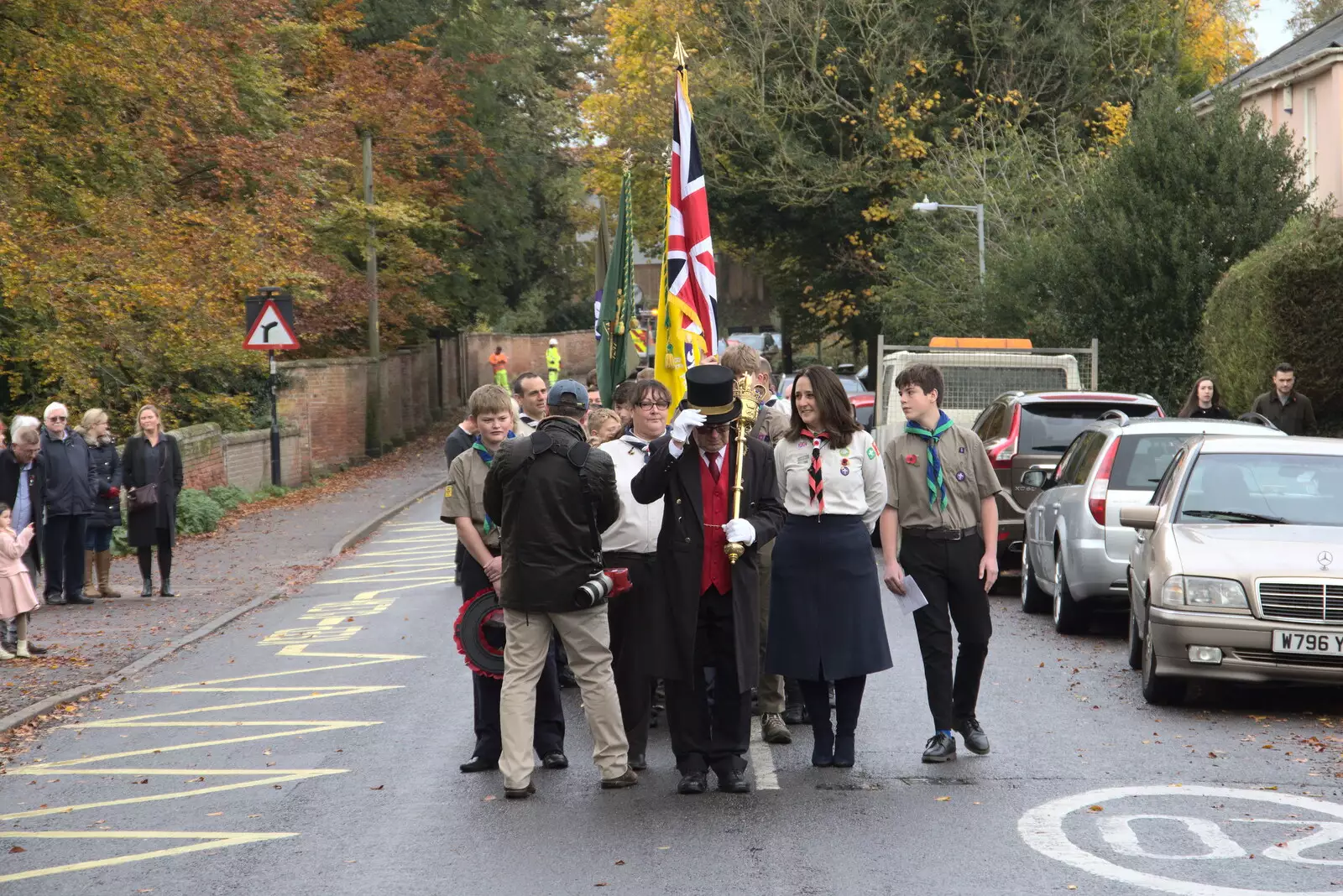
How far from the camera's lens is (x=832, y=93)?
41938 millimetres

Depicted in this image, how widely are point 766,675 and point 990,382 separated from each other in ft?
40.5

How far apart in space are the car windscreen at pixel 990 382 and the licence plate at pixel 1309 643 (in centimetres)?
1135

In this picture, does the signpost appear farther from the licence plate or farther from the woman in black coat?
the licence plate

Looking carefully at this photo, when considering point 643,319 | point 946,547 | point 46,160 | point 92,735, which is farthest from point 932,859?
point 643,319

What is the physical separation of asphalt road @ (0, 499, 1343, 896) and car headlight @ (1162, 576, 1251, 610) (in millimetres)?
641

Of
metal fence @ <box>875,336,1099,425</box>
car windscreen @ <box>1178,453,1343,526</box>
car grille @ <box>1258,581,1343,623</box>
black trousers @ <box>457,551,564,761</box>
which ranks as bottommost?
black trousers @ <box>457,551,564,761</box>

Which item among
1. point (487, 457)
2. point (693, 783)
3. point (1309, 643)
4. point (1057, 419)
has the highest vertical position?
point (487, 457)

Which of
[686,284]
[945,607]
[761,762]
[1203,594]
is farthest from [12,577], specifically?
[1203,594]

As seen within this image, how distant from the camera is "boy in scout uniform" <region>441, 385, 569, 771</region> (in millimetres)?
8461

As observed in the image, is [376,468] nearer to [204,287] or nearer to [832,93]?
[204,287]

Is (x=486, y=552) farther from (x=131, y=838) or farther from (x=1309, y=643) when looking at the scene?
(x=1309, y=643)

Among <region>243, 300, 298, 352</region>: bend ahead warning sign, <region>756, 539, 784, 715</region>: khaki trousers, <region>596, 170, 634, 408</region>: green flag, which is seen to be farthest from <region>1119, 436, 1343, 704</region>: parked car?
<region>243, 300, 298, 352</region>: bend ahead warning sign

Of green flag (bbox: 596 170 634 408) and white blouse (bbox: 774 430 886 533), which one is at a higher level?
green flag (bbox: 596 170 634 408)

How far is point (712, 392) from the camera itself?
7656mm
